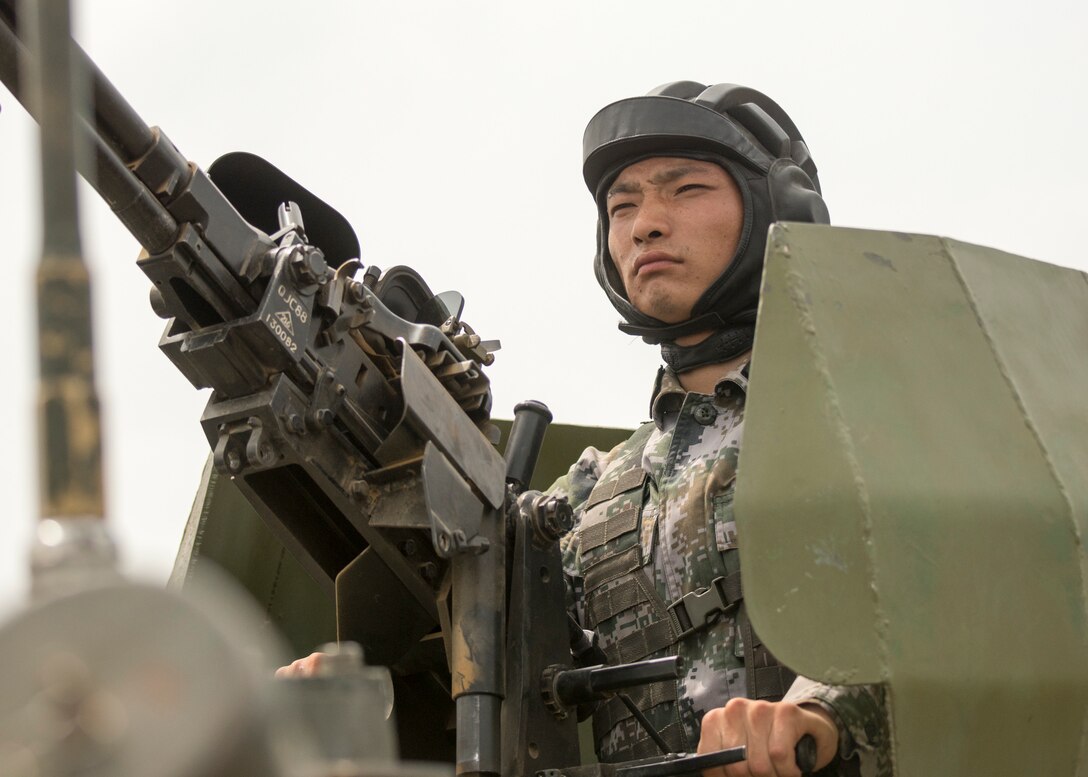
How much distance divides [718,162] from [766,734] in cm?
206

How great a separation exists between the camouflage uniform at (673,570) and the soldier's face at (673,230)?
29 centimetres

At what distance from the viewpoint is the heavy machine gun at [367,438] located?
3416mm

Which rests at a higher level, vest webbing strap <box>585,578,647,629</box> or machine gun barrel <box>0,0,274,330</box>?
machine gun barrel <box>0,0,274,330</box>

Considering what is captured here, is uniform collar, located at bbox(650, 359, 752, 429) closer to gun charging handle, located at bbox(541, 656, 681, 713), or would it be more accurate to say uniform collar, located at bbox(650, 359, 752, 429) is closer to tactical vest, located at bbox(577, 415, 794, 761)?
tactical vest, located at bbox(577, 415, 794, 761)

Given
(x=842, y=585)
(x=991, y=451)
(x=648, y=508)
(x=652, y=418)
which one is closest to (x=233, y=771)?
(x=842, y=585)

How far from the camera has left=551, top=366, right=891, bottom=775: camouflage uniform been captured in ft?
12.8

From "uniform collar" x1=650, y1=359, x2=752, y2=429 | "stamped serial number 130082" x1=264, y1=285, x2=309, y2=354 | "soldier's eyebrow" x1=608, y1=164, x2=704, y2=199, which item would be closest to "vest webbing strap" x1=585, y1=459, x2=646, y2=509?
"uniform collar" x1=650, y1=359, x2=752, y2=429

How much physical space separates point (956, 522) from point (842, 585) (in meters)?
0.25

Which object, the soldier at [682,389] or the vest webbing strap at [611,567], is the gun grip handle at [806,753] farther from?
the vest webbing strap at [611,567]

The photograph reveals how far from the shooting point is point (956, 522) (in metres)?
2.84

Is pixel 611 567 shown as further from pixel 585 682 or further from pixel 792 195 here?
pixel 792 195

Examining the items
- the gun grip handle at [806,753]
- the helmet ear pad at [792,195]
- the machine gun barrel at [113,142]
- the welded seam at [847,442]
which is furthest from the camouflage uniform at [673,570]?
the machine gun barrel at [113,142]

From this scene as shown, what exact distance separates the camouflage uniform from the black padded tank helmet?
0.24 m

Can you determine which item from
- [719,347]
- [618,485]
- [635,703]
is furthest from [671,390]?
[635,703]
